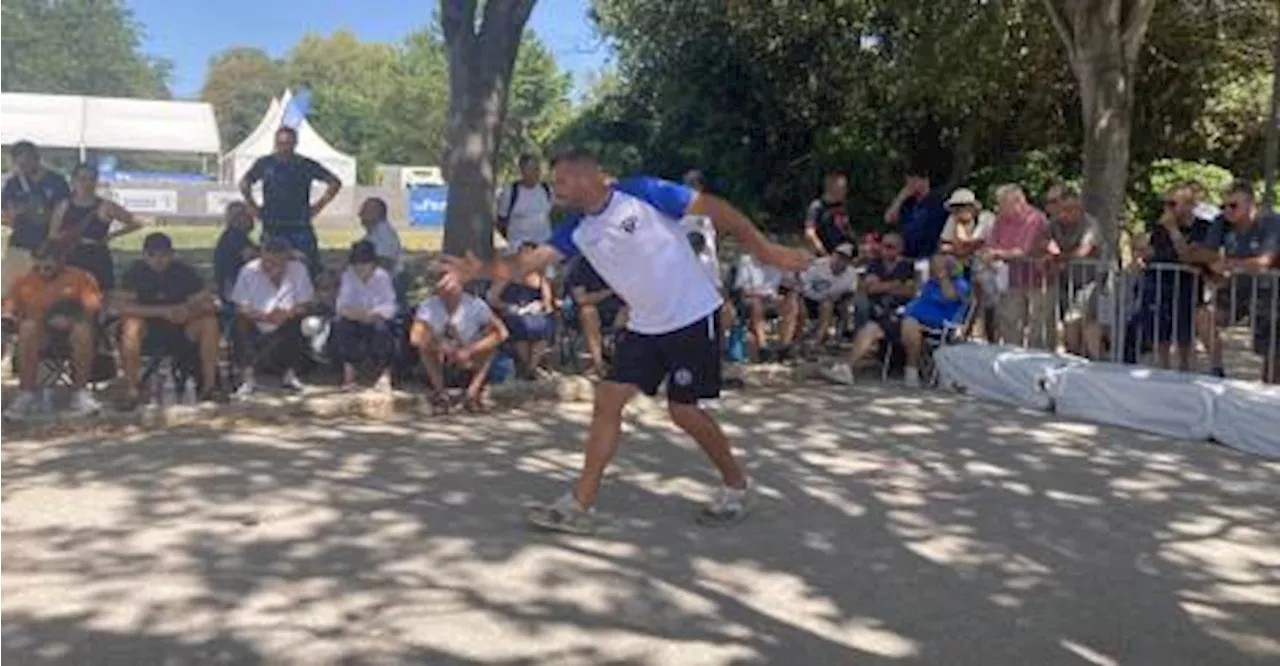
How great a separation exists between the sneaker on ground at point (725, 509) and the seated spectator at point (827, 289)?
526cm

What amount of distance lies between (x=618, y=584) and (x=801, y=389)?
5259mm

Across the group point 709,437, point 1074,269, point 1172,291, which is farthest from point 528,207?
point 709,437

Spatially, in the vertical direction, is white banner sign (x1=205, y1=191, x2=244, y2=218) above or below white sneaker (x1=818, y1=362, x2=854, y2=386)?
above

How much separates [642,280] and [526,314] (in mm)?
3992

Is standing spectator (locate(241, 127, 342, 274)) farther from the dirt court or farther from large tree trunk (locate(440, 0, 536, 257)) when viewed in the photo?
the dirt court

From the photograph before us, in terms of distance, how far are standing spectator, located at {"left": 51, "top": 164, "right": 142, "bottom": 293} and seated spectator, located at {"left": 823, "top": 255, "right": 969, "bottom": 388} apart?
17.8ft

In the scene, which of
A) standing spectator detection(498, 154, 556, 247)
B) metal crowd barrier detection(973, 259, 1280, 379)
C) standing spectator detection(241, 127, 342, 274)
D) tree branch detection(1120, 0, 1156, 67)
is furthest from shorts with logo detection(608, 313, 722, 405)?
tree branch detection(1120, 0, 1156, 67)

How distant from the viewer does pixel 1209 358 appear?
10.1 m

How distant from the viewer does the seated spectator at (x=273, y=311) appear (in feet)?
31.1

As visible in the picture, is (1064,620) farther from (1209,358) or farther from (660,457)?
(1209,358)

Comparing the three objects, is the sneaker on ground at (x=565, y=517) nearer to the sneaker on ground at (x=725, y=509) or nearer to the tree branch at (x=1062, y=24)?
the sneaker on ground at (x=725, y=509)

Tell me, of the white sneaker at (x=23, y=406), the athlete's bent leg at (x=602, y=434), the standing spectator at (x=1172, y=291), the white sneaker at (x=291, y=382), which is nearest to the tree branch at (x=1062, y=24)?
the standing spectator at (x=1172, y=291)

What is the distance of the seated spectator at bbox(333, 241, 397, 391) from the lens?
958cm

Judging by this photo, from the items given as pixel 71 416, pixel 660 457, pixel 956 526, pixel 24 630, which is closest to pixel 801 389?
pixel 660 457
